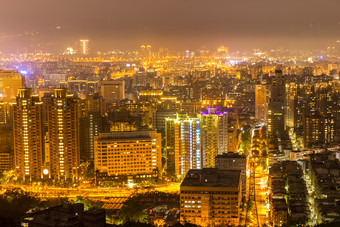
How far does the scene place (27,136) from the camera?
1034cm

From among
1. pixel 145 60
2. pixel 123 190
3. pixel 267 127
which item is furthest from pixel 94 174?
pixel 145 60

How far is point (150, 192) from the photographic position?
30.0ft

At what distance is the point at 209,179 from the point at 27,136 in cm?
375

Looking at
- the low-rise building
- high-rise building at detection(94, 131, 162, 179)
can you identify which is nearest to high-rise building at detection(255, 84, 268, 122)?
high-rise building at detection(94, 131, 162, 179)

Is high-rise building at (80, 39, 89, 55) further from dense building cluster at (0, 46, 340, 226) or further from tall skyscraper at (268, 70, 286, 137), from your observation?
tall skyscraper at (268, 70, 286, 137)

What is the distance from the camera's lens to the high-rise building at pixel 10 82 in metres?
14.5

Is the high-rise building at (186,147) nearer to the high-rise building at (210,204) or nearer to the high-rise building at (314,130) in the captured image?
the high-rise building at (210,204)

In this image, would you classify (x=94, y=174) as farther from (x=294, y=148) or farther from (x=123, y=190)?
(x=294, y=148)

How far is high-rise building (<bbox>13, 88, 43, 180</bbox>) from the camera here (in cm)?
1024

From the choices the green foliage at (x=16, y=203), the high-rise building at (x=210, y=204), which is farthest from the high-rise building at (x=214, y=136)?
the green foliage at (x=16, y=203)

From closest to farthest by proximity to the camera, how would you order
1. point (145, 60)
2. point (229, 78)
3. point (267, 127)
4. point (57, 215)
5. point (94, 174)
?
point (57, 215) < point (94, 174) < point (267, 127) < point (145, 60) < point (229, 78)

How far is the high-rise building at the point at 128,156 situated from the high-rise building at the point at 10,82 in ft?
16.1

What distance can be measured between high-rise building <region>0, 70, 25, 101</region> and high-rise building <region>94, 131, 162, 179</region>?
492 centimetres

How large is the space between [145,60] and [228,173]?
11.7 meters
